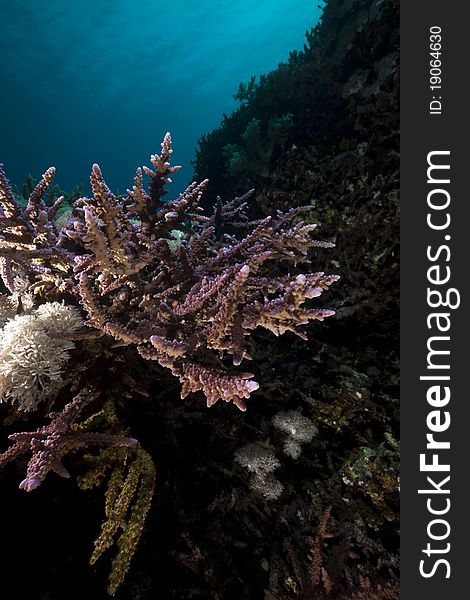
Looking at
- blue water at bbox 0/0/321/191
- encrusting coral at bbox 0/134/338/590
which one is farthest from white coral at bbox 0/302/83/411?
blue water at bbox 0/0/321/191

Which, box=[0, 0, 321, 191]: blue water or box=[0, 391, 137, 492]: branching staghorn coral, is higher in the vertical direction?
box=[0, 0, 321, 191]: blue water

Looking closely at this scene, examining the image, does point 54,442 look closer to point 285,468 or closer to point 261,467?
point 261,467

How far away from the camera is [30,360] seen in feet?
5.47

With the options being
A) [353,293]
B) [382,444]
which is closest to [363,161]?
[353,293]

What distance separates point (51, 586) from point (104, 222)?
179 cm

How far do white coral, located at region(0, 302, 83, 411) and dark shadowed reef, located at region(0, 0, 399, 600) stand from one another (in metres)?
0.26

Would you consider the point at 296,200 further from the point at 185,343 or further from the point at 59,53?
the point at 59,53

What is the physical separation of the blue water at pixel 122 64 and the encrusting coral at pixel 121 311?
1904 inches

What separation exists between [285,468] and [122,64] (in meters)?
65.2

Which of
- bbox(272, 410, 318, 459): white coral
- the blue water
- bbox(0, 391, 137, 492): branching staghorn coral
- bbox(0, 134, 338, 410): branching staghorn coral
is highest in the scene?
the blue water

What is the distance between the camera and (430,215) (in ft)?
7.36

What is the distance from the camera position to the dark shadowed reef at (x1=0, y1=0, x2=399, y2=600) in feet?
5.17

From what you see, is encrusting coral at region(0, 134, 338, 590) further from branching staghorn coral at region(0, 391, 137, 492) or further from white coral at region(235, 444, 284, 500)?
white coral at region(235, 444, 284, 500)

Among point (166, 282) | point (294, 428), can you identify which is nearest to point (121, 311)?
point (166, 282)
